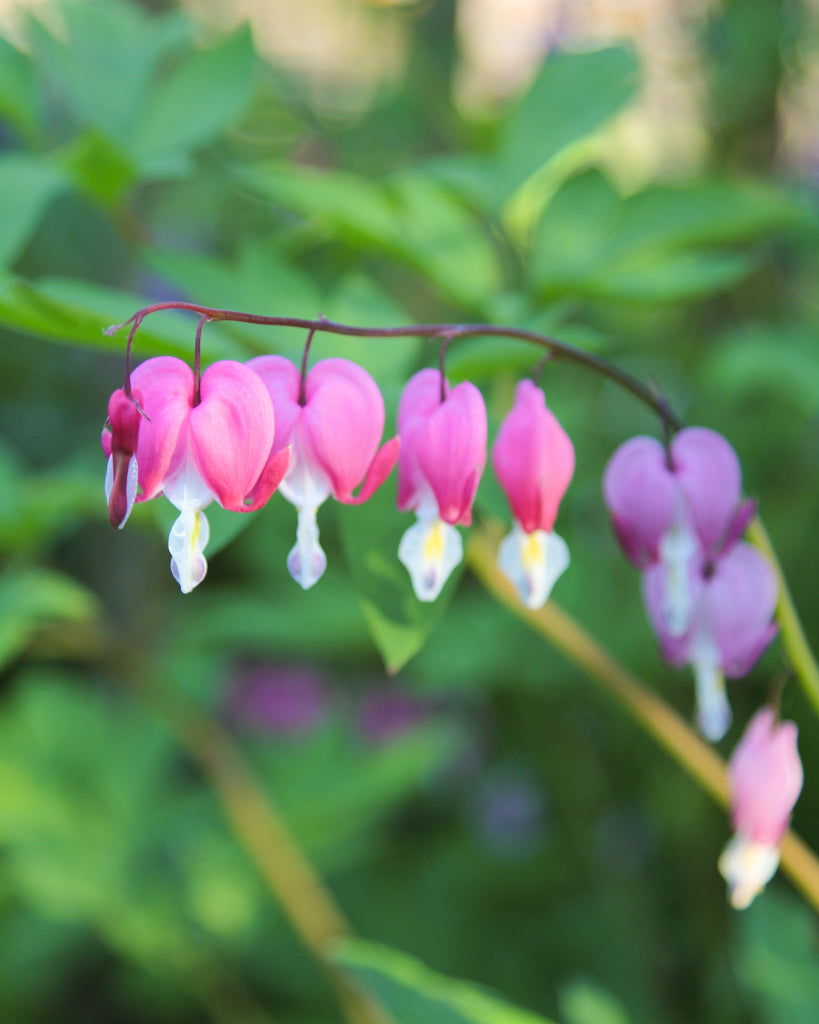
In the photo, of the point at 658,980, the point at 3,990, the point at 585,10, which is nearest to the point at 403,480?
the point at 658,980

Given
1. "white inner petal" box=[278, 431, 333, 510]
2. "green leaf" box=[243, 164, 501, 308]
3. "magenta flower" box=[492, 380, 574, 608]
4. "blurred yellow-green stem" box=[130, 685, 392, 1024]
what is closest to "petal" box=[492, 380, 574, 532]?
"magenta flower" box=[492, 380, 574, 608]

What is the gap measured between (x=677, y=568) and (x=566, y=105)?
53cm

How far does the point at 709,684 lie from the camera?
0.70 meters

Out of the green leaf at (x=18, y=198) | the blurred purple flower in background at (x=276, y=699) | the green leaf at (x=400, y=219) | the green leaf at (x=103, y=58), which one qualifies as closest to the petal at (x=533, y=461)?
the green leaf at (x=400, y=219)

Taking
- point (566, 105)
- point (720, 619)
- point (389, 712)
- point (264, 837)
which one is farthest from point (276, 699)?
point (720, 619)

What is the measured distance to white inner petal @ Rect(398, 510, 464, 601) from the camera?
0.60 meters

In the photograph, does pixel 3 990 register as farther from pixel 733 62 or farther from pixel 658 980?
pixel 733 62

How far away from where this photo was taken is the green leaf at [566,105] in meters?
0.93

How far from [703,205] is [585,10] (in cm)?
192

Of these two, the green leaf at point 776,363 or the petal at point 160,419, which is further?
the green leaf at point 776,363

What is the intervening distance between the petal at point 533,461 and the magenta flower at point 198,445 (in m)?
0.14

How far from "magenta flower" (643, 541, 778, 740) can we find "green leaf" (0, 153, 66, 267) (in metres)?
0.59

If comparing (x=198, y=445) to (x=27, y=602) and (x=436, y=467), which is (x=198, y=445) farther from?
(x=27, y=602)

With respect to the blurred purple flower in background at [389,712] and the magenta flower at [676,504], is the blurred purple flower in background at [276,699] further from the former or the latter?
the magenta flower at [676,504]
